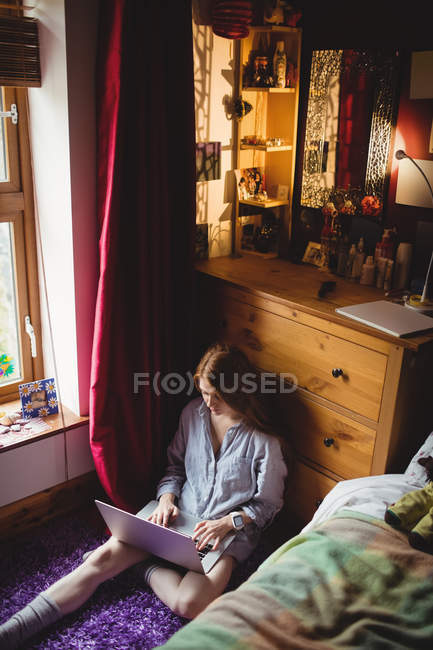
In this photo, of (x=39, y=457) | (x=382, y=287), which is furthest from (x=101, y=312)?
(x=382, y=287)

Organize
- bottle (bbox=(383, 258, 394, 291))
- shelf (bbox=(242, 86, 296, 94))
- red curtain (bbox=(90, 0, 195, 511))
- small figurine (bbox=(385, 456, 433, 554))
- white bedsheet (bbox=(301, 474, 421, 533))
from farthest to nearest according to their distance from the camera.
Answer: shelf (bbox=(242, 86, 296, 94)), bottle (bbox=(383, 258, 394, 291)), red curtain (bbox=(90, 0, 195, 511)), white bedsheet (bbox=(301, 474, 421, 533)), small figurine (bbox=(385, 456, 433, 554))

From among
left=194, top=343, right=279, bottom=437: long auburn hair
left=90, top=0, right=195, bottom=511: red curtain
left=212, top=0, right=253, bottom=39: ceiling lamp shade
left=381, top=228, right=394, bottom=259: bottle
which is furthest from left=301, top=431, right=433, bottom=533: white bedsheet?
left=212, top=0, right=253, bottom=39: ceiling lamp shade

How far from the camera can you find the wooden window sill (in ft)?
7.29

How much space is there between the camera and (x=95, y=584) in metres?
1.98

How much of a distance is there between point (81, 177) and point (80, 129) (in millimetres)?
163

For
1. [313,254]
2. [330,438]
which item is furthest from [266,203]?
[330,438]

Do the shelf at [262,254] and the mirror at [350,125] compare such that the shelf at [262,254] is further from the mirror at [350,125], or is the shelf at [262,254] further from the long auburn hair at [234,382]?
the long auburn hair at [234,382]

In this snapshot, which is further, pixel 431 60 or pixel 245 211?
pixel 245 211

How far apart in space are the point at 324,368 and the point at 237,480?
50 centimetres

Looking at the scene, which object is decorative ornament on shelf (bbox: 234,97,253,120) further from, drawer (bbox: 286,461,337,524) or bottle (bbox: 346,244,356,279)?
drawer (bbox: 286,461,337,524)

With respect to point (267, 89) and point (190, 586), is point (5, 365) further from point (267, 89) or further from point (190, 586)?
point (267, 89)

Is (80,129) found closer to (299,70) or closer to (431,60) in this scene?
(299,70)

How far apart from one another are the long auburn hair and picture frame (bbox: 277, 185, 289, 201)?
0.84 metres

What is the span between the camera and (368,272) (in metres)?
2.31
